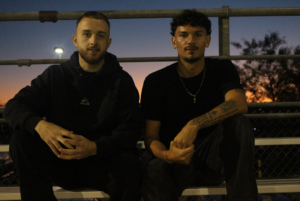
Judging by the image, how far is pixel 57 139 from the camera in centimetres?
143

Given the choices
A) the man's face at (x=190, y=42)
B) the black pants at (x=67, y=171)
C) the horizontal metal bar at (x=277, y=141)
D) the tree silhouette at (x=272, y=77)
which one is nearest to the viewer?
the black pants at (x=67, y=171)

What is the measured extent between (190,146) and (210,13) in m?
1.36

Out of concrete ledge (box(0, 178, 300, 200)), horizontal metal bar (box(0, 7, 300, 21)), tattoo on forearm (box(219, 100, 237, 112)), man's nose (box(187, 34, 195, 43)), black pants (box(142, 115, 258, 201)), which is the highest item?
horizontal metal bar (box(0, 7, 300, 21))

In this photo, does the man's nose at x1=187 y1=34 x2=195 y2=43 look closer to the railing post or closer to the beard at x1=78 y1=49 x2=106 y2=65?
the railing post

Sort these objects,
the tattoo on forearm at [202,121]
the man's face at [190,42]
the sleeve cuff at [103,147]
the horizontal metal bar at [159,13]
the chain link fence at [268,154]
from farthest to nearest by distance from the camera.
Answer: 1. the chain link fence at [268,154]
2. the horizontal metal bar at [159,13]
3. the man's face at [190,42]
4. the tattoo on forearm at [202,121]
5. the sleeve cuff at [103,147]

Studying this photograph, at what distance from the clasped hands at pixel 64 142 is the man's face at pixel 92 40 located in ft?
2.07

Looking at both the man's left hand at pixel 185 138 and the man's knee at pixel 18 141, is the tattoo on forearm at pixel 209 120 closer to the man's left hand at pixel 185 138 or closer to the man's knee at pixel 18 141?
the man's left hand at pixel 185 138

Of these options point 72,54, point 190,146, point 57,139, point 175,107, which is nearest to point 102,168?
point 57,139

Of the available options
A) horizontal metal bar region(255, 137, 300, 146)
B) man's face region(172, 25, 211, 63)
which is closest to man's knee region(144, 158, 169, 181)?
horizontal metal bar region(255, 137, 300, 146)

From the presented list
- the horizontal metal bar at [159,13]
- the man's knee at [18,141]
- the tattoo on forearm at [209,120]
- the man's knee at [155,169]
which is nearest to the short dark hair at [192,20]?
the horizontal metal bar at [159,13]

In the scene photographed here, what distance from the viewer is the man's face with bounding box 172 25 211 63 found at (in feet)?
6.23

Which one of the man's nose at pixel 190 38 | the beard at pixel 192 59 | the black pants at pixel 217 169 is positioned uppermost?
the man's nose at pixel 190 38

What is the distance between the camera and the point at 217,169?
5.23 ft

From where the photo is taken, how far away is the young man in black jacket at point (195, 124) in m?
1.46
